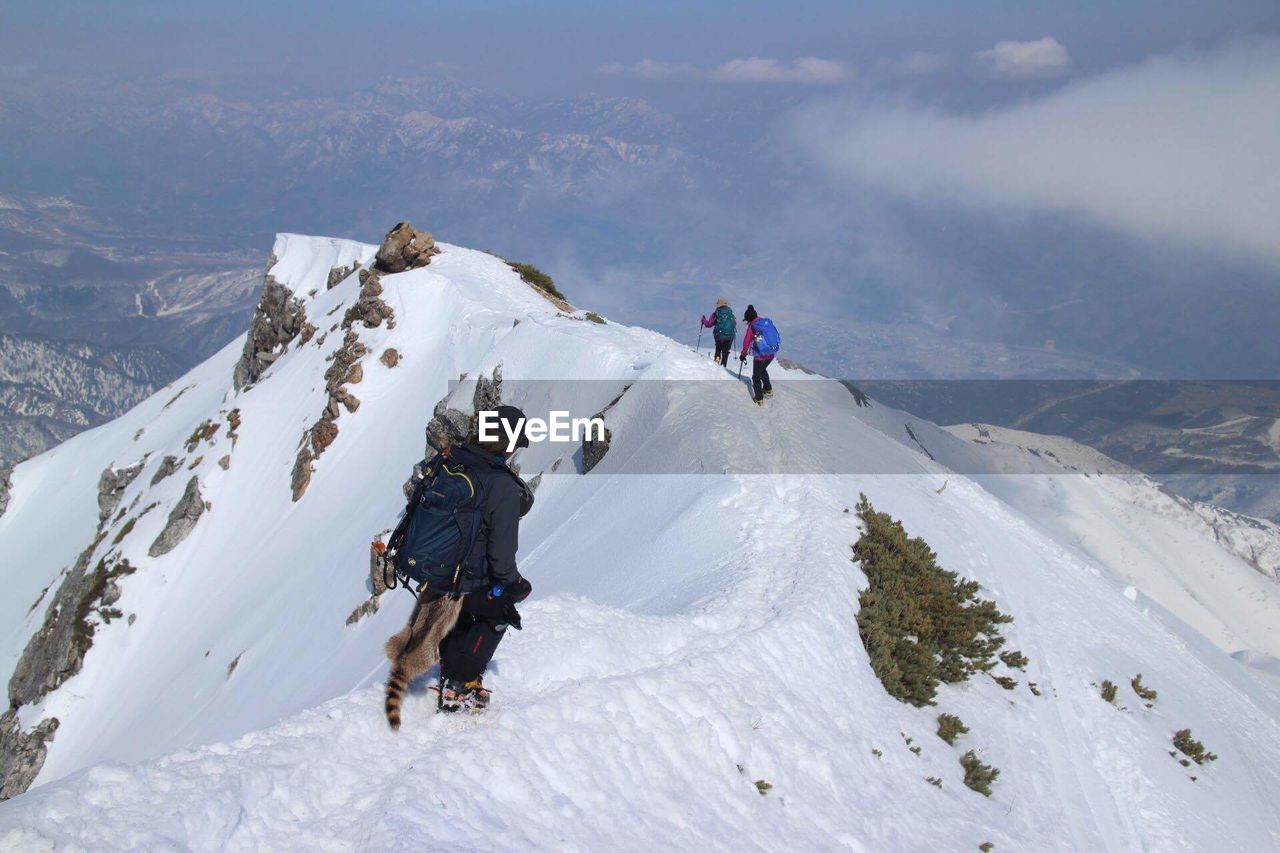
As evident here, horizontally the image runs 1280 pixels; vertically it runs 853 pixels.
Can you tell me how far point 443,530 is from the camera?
5.87 metres

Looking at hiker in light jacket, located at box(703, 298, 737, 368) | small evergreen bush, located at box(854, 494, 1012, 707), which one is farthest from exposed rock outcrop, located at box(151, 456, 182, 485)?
small evergreen bush, located at box(854, 494, 1012, 707)

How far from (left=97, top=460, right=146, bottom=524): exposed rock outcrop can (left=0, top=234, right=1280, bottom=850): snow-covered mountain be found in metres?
7.20

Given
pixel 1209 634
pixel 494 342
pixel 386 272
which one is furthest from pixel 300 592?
pixel 1209 634

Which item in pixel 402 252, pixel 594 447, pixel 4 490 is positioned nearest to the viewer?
pixel 594 447

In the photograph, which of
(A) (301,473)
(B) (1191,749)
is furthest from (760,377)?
(A) (301,473)

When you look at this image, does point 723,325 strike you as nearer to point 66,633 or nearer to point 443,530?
point 443,530

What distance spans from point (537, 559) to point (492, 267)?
2745 cm

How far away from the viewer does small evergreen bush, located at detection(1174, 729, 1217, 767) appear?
39.3ft

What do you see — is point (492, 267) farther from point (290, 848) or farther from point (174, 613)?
point (290, 848)

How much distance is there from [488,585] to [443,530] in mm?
690

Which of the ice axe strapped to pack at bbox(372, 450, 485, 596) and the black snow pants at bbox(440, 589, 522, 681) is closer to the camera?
the ice axe strapped to pack at bbox(372, 450, 485, 596)

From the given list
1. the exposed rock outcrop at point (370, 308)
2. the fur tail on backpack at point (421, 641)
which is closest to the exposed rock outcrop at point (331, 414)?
the exposed rock outcrop at point (370, 308)

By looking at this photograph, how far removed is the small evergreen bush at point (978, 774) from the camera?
9.16 metres

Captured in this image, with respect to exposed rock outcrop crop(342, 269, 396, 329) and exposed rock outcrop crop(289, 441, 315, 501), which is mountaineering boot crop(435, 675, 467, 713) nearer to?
exposed rock outcrop crop(289, 441, 315, 501)
